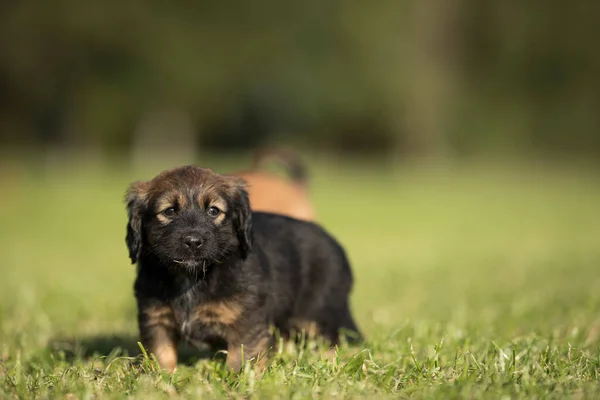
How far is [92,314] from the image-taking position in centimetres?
678

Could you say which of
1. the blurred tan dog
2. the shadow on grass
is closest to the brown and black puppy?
the shadow on grass

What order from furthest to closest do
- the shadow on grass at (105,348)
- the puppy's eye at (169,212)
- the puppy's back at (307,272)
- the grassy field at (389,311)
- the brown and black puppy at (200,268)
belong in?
1. the shadow on grass at (105,348)
2. the puppy's back at (307,272)
3. the puppy's eye at (169,212)
4. the brown and black puppy at (200,268)
5. the grassy field at (389,311)

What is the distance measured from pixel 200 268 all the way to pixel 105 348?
1.43 metres

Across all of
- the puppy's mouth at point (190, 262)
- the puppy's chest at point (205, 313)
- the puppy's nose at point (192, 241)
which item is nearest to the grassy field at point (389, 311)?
the puppy's chest at point (205, 313)

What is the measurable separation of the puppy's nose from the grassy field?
652 mm

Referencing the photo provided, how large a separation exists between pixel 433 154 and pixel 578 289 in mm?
32544

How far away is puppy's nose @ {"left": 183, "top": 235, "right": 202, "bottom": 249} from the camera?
4086mm

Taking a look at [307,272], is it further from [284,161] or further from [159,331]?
[284,161]

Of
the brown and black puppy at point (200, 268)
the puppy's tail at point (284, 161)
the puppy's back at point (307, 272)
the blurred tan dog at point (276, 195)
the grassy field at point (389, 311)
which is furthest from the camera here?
the puppy's tail at point (284, 161)

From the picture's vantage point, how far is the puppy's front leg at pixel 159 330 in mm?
4242

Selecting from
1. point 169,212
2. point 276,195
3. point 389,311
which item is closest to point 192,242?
point 169,212

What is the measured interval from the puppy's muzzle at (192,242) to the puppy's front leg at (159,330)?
1.32ft

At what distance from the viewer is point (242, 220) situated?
4.43 m

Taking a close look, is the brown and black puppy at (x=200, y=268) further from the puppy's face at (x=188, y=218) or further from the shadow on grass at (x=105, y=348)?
the shadow on grass at (x=105, y=348)
